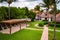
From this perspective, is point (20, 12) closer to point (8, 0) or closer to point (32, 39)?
point (8, 0)

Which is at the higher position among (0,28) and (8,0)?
(8,0)

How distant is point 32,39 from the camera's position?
24.2 metres

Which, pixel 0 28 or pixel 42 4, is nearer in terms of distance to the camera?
pixel 0 28

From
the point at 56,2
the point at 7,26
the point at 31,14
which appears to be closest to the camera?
the point at 56,2

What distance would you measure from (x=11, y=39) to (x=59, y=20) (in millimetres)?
33364

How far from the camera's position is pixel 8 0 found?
48.7 meters

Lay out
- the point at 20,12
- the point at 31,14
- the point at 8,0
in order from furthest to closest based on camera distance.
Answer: the point at 31,14 → the point at 20,12 → the point at 8,0

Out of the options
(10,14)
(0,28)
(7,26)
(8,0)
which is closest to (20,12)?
(10,14)

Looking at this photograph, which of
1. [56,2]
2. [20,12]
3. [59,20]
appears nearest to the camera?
[56,2]

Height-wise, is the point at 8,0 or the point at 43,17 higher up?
the point at 8,0

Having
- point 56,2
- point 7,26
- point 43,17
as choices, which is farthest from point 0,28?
point 43,17

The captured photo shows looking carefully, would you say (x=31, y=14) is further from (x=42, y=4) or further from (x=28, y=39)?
(x=28, y=39)

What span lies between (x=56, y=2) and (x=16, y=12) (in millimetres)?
37764

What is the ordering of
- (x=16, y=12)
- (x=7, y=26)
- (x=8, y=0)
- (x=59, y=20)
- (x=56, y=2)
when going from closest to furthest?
(x=56, y=2) → (x=7, y=26) → (x=8, y=0) → (x=59, y=20) → (x=16, y=12)
